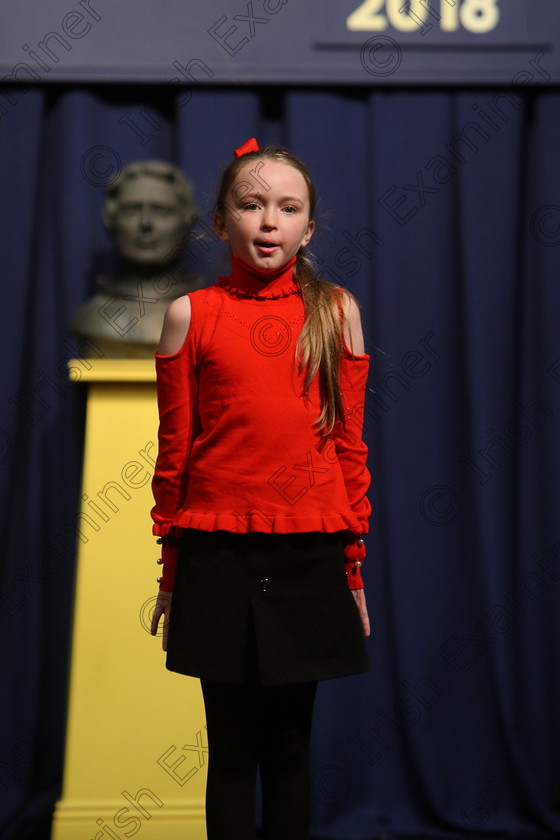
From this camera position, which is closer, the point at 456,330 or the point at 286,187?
the point at 286,187

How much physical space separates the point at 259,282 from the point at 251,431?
0.22 m

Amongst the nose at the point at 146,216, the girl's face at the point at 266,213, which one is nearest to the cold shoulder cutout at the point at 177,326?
the girl's face at the point at 266,213

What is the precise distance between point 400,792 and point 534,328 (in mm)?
1211

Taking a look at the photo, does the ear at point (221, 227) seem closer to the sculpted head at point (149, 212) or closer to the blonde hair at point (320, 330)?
the blonde hair at point (320, 330)

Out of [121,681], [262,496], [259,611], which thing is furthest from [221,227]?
[121,681]

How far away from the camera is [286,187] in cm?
115

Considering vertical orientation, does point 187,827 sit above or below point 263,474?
below

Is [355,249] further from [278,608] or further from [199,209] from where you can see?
[278,608]

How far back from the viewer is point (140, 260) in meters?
1.94

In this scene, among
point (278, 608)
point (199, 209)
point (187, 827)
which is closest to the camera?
point (278, 608)

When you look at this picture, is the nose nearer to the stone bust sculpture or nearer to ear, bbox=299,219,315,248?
the stone bust sculpture

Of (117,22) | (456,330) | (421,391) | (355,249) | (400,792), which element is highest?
(117,22)

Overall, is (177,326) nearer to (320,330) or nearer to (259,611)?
(320,330)

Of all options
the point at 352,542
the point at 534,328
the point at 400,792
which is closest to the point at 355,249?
the point at 534,328
